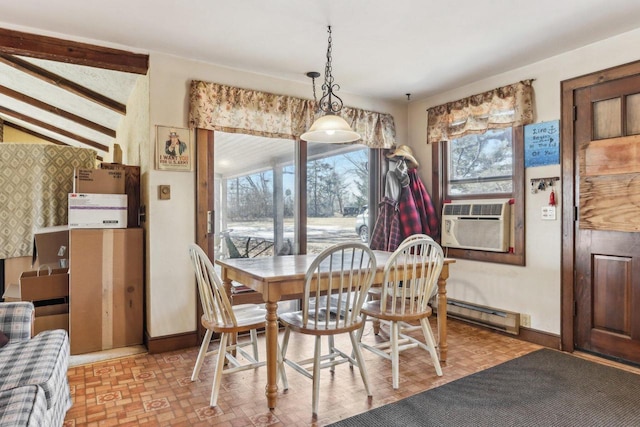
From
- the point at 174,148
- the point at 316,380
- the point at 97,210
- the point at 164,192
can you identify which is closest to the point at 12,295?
the point at 97,210

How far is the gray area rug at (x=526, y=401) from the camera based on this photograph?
208cm

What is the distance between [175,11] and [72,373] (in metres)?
2.48

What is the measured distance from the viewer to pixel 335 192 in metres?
4.12

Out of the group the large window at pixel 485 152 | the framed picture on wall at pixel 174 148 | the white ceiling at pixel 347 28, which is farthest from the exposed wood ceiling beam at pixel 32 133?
the large window at pixel 485 152

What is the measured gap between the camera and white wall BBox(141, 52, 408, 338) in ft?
10.3

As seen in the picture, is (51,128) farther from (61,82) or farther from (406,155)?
(406,155)

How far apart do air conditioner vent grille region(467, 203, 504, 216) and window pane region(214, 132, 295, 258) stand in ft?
5.67

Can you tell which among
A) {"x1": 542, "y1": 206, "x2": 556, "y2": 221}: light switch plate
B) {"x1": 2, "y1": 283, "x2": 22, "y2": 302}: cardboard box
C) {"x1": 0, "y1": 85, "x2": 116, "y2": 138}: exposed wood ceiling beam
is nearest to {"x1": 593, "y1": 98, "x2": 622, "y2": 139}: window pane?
{"x1": 542, "y1": 206, "x2": 556, "y2": 221}: light switch plate

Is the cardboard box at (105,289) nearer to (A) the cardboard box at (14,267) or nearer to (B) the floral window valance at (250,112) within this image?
(B) the floral window valance at (250,112)

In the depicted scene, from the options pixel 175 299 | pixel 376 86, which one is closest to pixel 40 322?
pixel 175 299

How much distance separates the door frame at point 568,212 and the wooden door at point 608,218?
3 centimetres

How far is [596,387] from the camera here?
8.07 feet

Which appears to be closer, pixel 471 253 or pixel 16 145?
pixel 471 253

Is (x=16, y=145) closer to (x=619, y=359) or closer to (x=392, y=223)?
(x=392, y=223)
